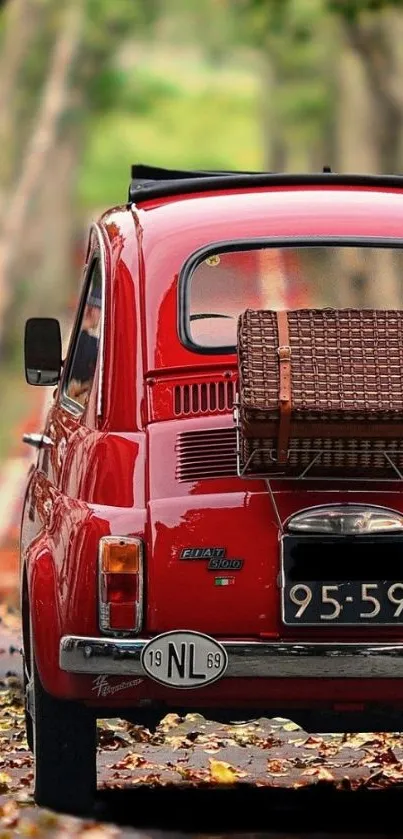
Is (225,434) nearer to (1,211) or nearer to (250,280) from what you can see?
(250,280)

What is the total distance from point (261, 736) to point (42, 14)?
41461 millimetres

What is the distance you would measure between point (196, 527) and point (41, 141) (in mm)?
45017

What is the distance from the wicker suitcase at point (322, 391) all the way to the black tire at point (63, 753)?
1029 mm

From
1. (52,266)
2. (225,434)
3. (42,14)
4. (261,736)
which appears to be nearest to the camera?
(225,434)

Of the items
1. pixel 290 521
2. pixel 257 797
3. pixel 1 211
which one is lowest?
pixel 257 797

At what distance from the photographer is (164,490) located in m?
7.33

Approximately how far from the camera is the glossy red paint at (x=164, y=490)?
23.6 feet

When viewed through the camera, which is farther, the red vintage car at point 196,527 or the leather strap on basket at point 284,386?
the red vintage car at point 196,527

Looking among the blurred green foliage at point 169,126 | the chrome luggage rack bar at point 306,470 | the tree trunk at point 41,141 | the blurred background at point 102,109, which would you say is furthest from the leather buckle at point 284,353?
the blurred green foliage at point 169,126

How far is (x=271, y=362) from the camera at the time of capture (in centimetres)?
693

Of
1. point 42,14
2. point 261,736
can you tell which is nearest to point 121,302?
point 261,736

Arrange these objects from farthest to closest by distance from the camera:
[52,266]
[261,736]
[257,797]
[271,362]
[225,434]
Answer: [52,266] → [261,736] → [257,797] → [225,434] → [271,362]

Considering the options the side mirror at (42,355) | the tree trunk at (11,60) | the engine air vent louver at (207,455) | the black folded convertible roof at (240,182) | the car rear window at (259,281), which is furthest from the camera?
the tree trunk at (11,60)

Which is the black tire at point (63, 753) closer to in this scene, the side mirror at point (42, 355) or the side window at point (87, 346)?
the side window at point (87, 346)
